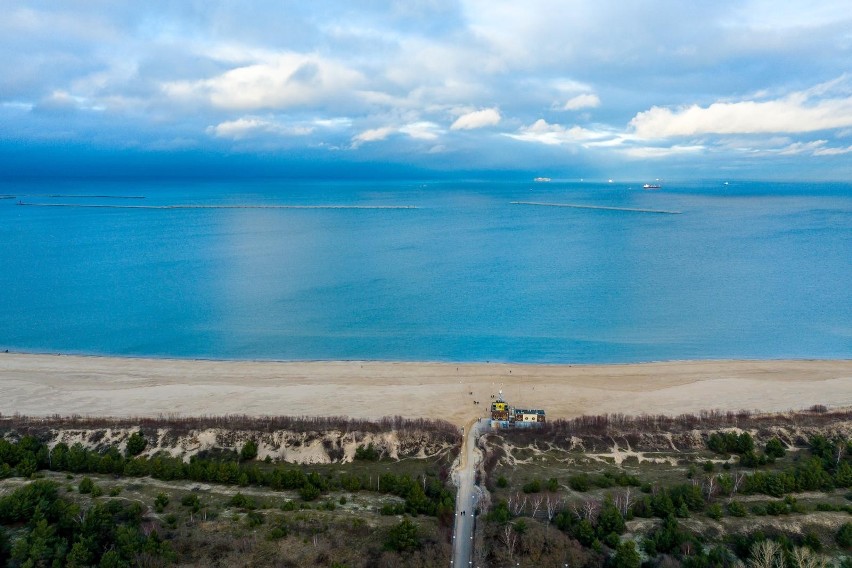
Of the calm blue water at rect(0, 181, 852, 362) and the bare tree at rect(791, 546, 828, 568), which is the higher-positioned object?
the calm blue water at rect(0, 181, 852, 362)

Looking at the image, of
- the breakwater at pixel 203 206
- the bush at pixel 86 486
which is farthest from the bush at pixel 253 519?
the breakwater at pixel 203 206

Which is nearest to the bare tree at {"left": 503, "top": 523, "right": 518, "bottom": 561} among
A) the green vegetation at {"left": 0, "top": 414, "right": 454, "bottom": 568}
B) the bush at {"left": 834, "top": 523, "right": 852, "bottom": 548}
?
the green vegetation at {"left": 0, "top": 414, "right": 454, "bottom": 568}

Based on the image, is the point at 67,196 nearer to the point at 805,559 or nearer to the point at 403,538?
the point at 403,538

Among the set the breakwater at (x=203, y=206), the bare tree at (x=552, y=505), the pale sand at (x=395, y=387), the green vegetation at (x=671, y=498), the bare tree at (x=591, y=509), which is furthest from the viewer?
the breakwater at (x=203, y=206)

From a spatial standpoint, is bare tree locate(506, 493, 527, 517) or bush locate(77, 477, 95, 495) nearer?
bare tree locate(506, 493, 527, 517)

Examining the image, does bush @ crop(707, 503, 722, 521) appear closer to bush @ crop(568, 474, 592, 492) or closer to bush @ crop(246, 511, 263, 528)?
bush @ crop(568, 474, 592, 492)

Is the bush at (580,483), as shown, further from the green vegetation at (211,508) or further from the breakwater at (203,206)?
the breakwater at (203,206)

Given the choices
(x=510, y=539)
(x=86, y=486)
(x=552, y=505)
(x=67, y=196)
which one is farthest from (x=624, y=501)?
(x=67, y=196)
